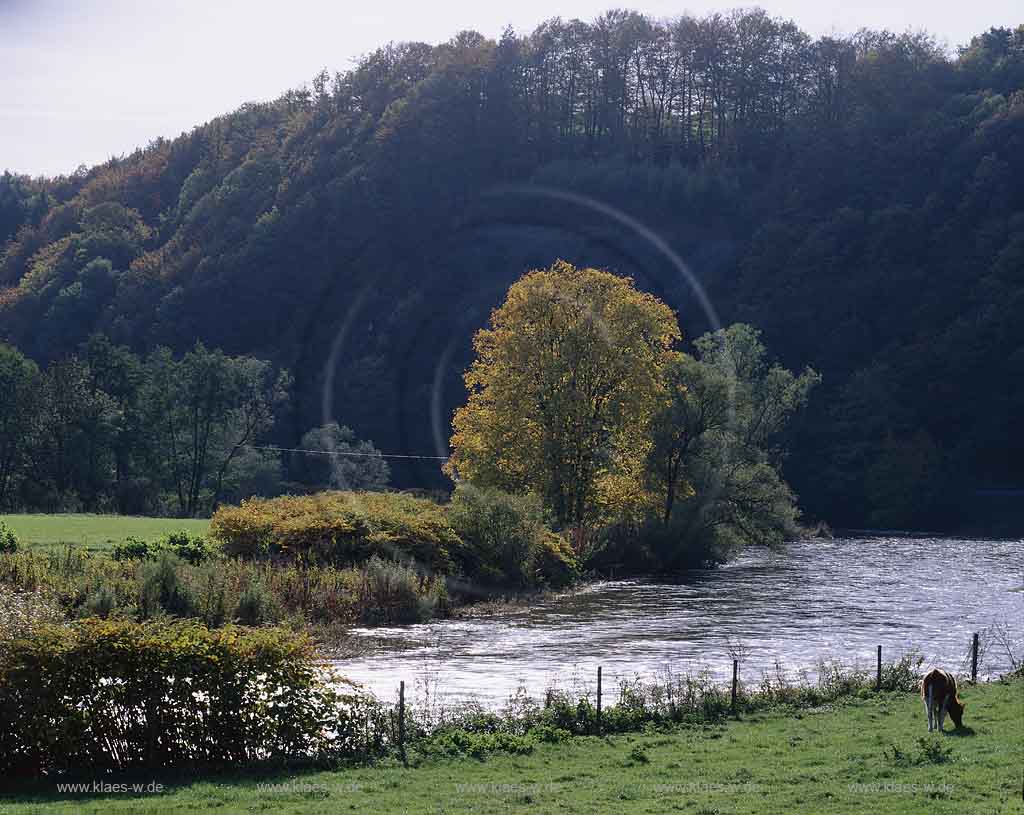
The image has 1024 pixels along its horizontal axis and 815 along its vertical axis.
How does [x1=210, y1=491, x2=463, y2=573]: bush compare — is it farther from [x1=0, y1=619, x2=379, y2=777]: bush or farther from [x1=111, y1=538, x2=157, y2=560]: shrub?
[x1=0, y1=619, x2=379, y2=777]: bush

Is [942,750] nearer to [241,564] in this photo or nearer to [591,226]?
[241,564]

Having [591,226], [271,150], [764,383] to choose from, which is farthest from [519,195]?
[764,383]

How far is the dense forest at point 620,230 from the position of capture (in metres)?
117

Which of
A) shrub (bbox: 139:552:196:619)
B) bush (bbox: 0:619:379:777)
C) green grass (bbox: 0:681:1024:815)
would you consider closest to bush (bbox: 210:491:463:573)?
shrub (bbox: 139:552:196:619)

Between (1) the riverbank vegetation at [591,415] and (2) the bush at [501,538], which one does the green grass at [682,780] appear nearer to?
(2) the bush at [501,538]

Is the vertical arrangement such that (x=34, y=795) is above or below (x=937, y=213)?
below

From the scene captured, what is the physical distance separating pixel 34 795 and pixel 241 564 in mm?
24068

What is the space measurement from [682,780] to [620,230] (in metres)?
133

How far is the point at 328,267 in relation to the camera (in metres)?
150

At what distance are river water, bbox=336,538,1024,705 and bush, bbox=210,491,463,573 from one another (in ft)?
15.7

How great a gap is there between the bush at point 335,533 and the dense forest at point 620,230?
67.1 metres

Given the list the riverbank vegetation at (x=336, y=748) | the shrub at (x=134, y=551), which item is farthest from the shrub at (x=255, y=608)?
the riverbank vegetation at (x=336, y=748)

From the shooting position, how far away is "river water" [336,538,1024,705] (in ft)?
96.0

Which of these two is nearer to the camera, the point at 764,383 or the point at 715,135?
the point at 764,383
